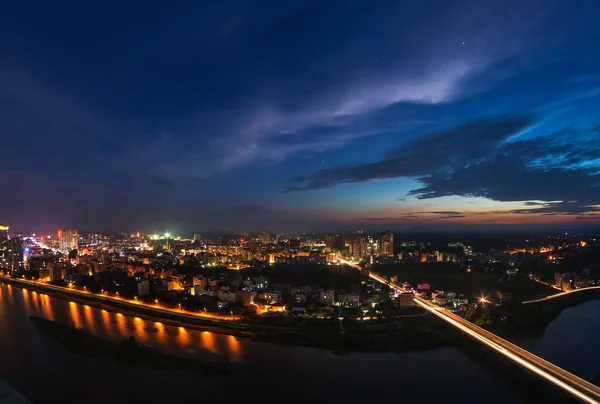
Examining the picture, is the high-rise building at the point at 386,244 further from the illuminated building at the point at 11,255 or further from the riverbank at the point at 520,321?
the illuminated building at the point at 11,255

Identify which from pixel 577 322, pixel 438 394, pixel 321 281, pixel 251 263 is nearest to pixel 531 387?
pixel 438 394

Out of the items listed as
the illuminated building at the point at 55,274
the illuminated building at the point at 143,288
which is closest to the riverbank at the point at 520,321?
the illuminated building at the point at 143,288

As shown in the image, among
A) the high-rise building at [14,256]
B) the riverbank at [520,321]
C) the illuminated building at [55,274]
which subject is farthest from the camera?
the high-rise building at [14,256]

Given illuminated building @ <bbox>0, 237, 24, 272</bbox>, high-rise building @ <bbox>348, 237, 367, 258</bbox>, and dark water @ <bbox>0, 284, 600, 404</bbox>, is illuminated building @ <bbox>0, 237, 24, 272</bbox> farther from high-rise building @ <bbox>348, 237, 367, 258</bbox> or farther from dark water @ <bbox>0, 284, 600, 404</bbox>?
high-rise building @ <bbox>348, 237, 367, 258</bbox>

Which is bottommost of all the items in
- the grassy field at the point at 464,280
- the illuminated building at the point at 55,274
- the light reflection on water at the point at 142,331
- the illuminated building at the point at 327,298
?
the grassy field at the point at 464,280

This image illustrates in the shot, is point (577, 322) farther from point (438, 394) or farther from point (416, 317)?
point (438, 394)

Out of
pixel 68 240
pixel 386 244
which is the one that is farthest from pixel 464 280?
pixel 68 240

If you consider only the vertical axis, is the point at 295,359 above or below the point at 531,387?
above

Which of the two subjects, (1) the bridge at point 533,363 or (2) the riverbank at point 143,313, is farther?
(2) the riverbank at point 143,313
